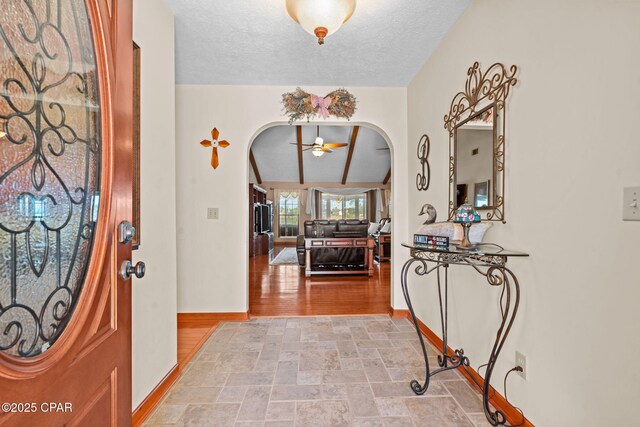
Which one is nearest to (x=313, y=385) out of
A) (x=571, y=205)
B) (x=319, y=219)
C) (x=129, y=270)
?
(x=129, y=270)

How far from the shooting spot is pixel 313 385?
189 centimetres

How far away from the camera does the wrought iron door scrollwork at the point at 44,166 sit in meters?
0.59

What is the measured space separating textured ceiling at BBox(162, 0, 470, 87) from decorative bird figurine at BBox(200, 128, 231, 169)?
53cm

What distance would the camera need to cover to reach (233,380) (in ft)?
6.43

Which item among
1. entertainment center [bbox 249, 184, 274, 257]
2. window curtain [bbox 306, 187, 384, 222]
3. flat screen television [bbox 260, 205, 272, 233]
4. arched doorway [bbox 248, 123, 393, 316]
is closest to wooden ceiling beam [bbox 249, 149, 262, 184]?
arched doorway [bbox 248, 123, 393, 316]

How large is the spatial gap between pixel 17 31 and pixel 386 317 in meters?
3.19

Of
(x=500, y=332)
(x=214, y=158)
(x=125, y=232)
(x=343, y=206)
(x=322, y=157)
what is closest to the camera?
(x=125, y=232)

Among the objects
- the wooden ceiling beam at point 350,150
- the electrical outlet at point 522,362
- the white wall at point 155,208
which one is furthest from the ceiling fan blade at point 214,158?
the wooden ceiling beam at point 350,150

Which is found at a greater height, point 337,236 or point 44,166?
point 44,166

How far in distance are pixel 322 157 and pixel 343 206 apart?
8.11 feet

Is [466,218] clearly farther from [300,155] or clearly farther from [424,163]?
[300,155]

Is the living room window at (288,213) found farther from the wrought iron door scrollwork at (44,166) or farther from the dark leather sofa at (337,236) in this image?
the wrought iron door scrollwork at (44,166)

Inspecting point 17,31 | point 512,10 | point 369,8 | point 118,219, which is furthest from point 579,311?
point 369,8

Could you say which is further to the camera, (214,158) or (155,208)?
(214,158)
